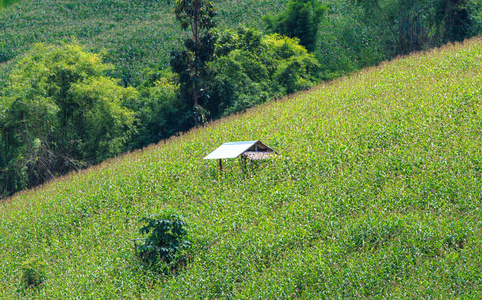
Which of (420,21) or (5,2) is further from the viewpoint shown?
(5,2)

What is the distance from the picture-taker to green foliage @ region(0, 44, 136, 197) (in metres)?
30.7

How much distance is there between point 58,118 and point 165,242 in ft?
76.0

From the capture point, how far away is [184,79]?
30.0 m

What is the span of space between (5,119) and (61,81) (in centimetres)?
504

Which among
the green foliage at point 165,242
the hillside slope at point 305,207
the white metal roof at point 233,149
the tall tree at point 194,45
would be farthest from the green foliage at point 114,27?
the green foliage at point 165,242

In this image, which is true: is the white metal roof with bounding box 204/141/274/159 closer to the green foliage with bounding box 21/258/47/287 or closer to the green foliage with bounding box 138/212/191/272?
the green foliage with bounding box 138/212/191/272

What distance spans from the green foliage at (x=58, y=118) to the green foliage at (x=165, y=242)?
19073 millimetres

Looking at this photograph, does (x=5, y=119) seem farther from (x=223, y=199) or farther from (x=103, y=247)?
(x=223, y=199)

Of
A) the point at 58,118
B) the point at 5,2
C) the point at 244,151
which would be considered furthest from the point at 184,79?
the point at 5,2

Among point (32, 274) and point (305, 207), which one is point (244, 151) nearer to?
point (305, 207)

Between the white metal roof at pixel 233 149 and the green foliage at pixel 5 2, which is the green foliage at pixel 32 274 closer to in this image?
the white metal roof at pixel 233 149

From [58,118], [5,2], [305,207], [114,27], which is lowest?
[305,207]

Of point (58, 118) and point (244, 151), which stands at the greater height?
point (244, 151)

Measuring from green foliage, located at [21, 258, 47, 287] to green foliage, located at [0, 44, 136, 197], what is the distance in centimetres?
1647
